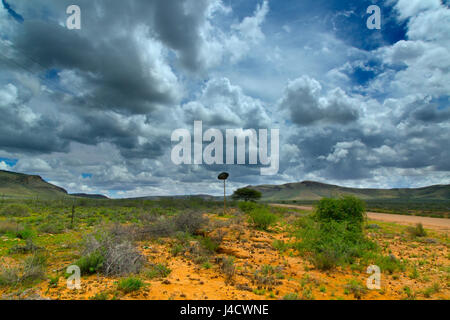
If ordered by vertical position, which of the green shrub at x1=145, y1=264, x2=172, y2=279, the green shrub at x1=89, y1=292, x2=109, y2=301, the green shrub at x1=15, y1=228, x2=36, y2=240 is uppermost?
the green shrub at x1=89, y1=292, x2=109, y2=301

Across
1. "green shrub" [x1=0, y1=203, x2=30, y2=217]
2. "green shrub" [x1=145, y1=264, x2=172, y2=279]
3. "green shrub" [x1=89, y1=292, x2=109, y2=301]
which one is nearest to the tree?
"green shrub" [x1=0, y1=203, x2=30, y2=217]

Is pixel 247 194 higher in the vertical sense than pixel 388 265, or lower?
lower

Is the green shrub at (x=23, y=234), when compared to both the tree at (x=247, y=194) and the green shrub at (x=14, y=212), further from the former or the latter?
the tree at (x=247, y=194)

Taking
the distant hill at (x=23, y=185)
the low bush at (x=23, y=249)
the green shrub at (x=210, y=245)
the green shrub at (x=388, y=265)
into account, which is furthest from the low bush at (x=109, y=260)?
the distant hill at (x=23, y=185)

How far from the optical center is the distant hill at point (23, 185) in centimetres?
11125

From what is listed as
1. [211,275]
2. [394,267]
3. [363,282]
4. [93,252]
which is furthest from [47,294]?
[394,267]

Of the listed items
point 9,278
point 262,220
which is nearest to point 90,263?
point 9,278

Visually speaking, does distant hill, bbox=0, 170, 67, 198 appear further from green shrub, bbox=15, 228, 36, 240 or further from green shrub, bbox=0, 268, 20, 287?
green shrub, bbox=0, 268, 20, 287

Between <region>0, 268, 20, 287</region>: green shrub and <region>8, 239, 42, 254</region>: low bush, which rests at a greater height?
<region>0, 268, 20, 287</region>: green shrub

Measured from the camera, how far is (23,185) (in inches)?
4924

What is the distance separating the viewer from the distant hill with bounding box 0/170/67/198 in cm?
11125

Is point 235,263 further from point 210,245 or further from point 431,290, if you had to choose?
point 431,290
